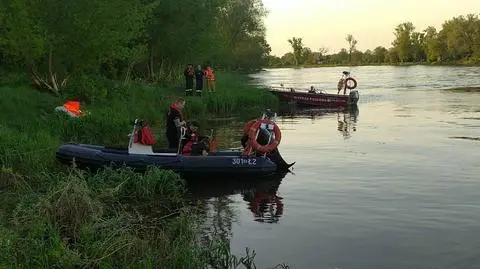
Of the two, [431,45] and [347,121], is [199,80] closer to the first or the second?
[347,121]

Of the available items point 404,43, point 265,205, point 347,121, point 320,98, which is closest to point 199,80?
point 347,121

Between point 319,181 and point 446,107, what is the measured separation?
790 inches

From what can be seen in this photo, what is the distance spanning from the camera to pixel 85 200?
838cm

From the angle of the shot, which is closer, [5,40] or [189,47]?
[5,40]

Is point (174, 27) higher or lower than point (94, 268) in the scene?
higher

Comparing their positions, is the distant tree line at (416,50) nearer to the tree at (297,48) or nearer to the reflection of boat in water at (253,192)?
the tree at (297,48)

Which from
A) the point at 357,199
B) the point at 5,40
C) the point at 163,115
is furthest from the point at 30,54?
the point at 357,199

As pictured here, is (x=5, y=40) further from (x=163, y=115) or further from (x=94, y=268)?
(x=94, y=268)

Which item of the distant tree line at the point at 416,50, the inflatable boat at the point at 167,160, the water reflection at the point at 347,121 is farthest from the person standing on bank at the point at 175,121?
the distant tree line at the point at 416,50

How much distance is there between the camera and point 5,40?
58.4 feet

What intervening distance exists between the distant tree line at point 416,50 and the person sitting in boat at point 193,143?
251ft

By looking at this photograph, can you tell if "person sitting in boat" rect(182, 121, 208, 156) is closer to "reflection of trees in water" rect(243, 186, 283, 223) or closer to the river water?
the river water

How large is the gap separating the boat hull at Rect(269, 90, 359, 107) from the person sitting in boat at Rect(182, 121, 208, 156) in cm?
2000

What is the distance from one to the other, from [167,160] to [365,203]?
424cm
